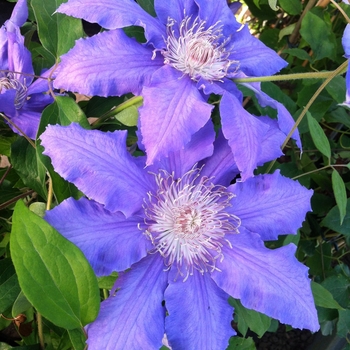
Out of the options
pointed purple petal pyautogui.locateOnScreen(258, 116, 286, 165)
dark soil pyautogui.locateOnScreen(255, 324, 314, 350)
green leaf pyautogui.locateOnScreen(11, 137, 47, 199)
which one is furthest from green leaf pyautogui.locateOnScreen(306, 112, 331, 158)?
dark soil pyautogui.locateOnScreen(255, 324, 314, 350)

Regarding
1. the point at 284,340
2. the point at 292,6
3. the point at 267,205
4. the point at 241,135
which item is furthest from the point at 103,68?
the point at 284,340

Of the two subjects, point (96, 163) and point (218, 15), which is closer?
point (96, 163)

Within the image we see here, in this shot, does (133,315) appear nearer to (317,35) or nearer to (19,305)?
(19,305)

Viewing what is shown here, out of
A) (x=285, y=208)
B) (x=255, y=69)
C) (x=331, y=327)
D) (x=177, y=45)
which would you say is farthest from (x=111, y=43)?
(x=331, y=327)

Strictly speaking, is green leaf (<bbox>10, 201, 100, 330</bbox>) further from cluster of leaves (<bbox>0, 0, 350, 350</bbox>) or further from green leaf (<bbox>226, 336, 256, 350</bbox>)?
green leaf (<bbox>226, 336, 256, 350</bbox>)

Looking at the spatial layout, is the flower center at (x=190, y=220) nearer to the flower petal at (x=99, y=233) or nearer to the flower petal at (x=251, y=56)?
the flower petal at (x=99, y=233)

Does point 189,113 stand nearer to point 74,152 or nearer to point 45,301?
point 74,152

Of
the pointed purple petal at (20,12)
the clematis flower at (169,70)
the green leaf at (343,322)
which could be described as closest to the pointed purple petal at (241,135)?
the clematis flower at (169,70)
